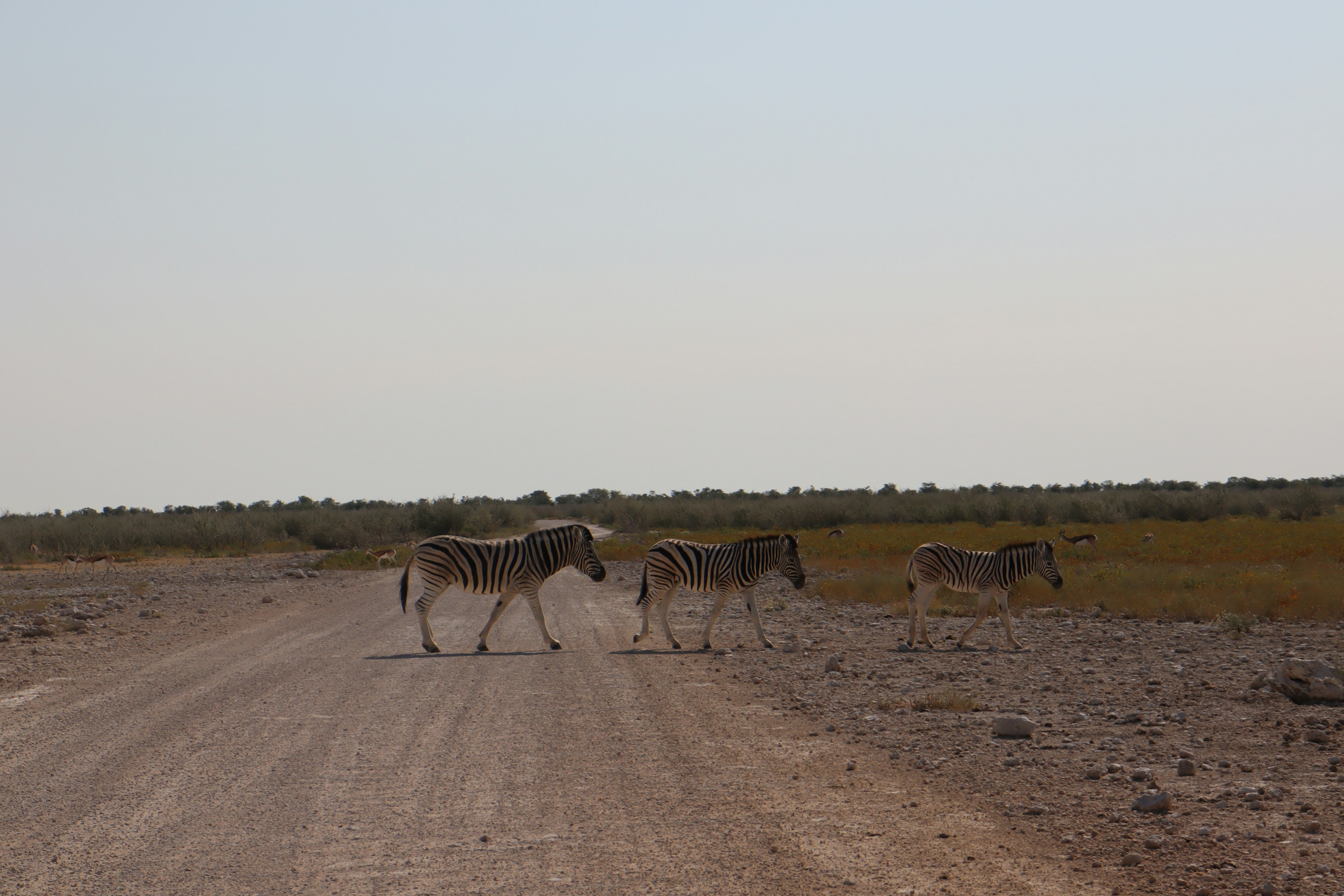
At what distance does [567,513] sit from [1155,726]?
13494cm

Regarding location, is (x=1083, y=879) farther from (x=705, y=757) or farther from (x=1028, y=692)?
(x=1028, y=692)

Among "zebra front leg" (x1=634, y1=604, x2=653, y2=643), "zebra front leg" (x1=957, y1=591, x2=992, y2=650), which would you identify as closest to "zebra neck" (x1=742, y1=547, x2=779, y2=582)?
"zebra front leg" (x1=634, y1=604, x2=653, y2=643)

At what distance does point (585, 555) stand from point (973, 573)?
7083 mm

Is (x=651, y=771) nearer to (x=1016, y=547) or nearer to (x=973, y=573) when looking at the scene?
(x=973, y=573)

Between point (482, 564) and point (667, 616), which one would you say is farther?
point (482, 564)

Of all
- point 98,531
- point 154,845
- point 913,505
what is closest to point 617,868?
point 154,845

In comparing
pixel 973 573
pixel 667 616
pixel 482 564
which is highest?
pixel 482 564

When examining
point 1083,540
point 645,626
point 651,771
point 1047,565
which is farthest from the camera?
point 1083,540

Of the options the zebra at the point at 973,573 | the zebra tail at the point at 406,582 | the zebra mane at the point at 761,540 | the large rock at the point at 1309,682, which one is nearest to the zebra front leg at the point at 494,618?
the zebra tail at the point at 406,582

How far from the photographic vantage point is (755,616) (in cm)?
1817

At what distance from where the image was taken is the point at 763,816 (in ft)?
24.5

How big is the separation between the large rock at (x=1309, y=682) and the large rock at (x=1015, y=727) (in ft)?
11.3

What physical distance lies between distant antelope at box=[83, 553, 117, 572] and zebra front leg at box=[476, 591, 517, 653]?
3006cm

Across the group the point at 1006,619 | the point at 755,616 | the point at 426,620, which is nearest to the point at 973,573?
the point at 1006,619
